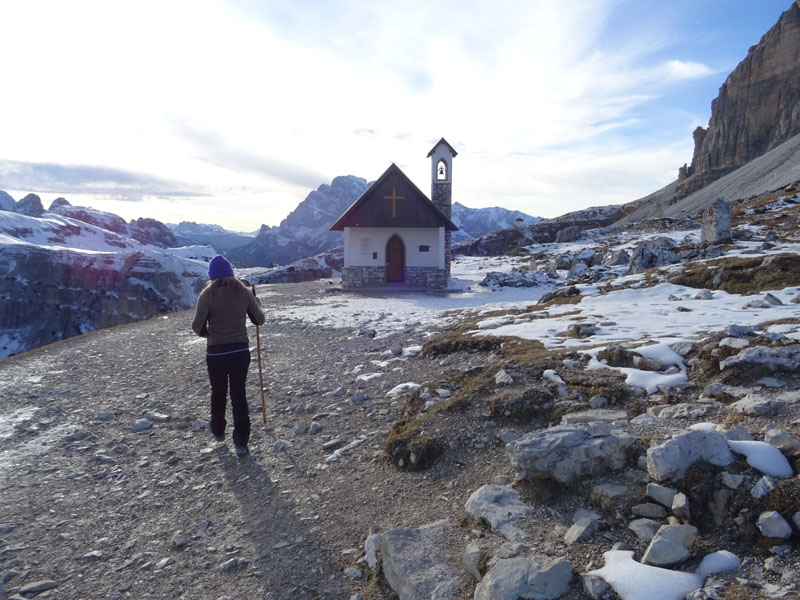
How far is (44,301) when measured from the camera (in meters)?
26.5

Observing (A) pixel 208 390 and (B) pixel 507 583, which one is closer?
(B) pixel 507 583

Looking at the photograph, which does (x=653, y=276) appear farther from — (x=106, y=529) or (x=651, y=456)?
(x=106, y=529)

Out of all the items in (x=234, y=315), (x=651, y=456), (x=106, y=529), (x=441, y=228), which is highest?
(x=441, y=228)

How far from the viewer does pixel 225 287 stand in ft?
21.2

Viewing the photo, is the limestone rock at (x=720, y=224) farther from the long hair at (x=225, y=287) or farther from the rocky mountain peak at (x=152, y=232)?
the rocky mountain peak at (x=152, y=232)

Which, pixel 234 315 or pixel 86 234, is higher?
pixel 86 234

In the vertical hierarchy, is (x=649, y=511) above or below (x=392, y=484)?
above

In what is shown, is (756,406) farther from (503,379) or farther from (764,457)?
(503,379)

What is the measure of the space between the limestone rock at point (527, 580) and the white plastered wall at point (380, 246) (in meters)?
23.0

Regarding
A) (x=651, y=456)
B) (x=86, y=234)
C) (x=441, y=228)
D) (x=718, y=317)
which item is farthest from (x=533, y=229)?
(x=651, y=456)

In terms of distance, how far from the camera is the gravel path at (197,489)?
4031 mm

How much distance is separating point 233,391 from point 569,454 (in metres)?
4.39

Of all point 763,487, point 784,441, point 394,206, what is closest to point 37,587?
point 763,487

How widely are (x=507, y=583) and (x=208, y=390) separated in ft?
24.6
